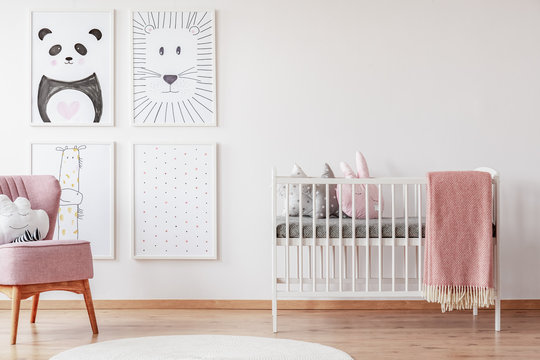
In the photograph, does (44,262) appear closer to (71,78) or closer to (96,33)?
(71,78)

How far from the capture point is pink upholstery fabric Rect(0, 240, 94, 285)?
261 centimetres

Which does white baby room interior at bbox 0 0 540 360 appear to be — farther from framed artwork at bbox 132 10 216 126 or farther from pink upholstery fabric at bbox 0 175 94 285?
pink upholstery fabric at bbox 0 175 94 285

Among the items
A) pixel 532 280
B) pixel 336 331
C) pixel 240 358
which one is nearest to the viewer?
pixel 240 358

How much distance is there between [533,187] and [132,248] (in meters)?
2.15

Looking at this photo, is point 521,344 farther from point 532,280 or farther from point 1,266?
point 1,266

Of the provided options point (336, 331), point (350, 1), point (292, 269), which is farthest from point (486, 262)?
point (350, 1)

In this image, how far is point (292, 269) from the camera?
3422 millimetres

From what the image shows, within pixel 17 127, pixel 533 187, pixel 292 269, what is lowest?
pixel 292 269

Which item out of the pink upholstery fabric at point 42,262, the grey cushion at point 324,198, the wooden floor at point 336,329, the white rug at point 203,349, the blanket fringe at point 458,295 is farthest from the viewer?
the grey cushion at point 324,198

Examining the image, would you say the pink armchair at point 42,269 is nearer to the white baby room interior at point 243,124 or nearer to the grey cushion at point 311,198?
the white baby room interior at point 243,124

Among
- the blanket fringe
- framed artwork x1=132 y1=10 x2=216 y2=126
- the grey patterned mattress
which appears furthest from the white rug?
framed artwork x1=132 y1=10 x2=216 y2=126

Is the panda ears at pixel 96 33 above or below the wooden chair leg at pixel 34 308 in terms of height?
above

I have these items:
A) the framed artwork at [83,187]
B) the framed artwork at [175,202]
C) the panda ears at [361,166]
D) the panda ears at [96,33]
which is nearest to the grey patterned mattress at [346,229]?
the panda ears at [361,166]

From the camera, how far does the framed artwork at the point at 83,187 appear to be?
3.43 metres
